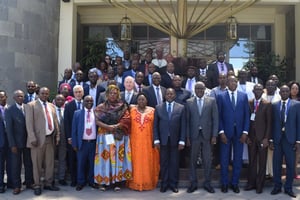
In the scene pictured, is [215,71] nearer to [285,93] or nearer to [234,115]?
[234,115]

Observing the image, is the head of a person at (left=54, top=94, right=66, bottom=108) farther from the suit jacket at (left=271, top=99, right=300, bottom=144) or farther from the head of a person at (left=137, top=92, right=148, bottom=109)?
the suit jacket at (left=271, top=99, right=300, bottom=144)

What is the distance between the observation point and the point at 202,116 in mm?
7355

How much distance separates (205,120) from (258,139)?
3.08 feet

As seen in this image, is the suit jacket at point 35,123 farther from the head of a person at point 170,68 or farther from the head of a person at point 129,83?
the head of a person at point 170,68

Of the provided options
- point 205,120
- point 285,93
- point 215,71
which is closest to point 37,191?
point 205,120

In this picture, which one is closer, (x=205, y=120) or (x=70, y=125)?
(x=205, y=120)

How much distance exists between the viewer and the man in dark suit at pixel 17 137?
7277 mm

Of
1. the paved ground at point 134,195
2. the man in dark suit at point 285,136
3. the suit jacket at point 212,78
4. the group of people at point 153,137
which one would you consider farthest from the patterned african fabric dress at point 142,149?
the suit jacket at point 212,78

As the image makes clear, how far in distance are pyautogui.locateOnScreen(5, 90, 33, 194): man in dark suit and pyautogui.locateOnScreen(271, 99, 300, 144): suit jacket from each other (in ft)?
13.6

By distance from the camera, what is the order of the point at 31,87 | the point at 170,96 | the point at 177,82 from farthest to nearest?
the point at 31,87 < the point at 177,82 < the point at 170,96

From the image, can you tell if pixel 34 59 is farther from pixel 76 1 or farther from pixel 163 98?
pixel 163 98

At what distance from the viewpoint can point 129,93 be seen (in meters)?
8.14

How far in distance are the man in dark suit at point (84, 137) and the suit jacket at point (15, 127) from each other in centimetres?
84

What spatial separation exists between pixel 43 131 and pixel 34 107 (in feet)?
1.40
